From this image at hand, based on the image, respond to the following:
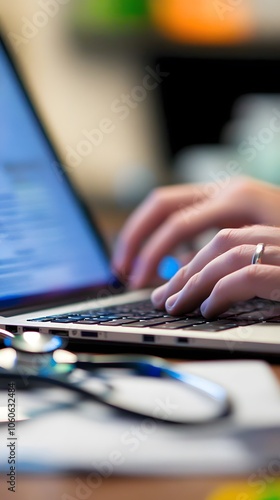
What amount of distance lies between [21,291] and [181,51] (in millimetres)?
1899

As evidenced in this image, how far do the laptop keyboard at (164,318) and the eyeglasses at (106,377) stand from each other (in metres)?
0.09

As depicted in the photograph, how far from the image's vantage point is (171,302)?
0.68 metres

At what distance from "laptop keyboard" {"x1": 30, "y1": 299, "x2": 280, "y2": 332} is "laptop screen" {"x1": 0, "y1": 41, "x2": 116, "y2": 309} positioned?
0.11 meters

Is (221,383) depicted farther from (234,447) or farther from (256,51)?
(256,51)

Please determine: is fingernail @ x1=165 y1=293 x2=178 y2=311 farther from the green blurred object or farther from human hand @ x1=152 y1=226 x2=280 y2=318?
the green blurred object

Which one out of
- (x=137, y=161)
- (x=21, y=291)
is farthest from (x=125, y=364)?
(x=137, y=161)

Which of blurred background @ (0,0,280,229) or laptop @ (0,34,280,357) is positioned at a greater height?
blurred background @ (0,0,280,229)

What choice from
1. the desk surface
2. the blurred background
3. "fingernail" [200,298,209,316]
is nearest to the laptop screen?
"fingernail" [200,298,209,316]

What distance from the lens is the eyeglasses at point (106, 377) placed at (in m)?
→ 0.41

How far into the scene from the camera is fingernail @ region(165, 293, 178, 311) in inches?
26.5

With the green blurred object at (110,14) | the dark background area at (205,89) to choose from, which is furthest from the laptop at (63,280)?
the green blurred object at (110,14)

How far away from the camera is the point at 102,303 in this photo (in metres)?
0.85

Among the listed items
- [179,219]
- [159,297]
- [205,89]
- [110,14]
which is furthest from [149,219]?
[110,14]

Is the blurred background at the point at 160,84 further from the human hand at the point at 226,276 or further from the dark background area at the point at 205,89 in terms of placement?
the human hand at the point at 226,276
